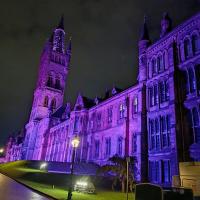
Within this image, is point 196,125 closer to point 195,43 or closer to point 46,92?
point 195,43

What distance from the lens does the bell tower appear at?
284 ft

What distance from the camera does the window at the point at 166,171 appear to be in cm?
2396

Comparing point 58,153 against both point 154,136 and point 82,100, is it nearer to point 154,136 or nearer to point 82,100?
point 82,100

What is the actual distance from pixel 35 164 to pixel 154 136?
104ft

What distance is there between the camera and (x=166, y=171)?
2452cm

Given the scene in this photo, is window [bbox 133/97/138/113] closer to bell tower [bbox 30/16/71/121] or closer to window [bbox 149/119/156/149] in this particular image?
window [bbox 149/119/156/149]

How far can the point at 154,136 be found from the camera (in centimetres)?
2709

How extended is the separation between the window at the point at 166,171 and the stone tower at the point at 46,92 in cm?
5519

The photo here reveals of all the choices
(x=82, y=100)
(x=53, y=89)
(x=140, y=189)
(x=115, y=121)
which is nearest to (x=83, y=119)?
(x=82, y=100)

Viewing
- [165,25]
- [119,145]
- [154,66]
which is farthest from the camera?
[119,145]

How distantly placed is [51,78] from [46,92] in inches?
284

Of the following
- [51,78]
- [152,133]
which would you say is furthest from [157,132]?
[51,78]

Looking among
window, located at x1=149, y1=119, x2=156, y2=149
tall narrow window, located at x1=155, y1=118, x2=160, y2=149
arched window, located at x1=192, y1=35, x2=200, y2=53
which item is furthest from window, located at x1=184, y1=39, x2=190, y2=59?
window, located at x1=149, y1=119, x2=156, y2=149

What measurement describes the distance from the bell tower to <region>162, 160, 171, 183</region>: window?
61.2 metres
